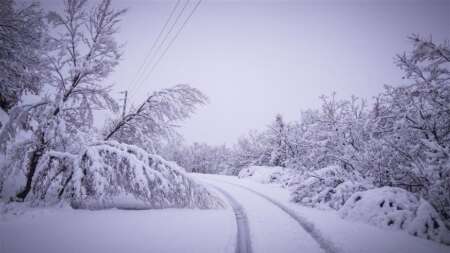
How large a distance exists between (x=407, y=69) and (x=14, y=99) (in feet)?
57.5

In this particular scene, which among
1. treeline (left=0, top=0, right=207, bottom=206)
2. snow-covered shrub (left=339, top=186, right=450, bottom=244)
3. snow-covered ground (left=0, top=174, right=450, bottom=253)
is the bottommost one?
snow-covered ground (left=0, top=174, right=450, bottom=253)

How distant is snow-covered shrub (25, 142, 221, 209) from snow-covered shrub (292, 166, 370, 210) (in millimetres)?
6650

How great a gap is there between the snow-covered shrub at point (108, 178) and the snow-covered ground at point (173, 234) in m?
0.55

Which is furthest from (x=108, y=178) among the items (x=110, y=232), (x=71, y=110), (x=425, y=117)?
(x=425, y=117)

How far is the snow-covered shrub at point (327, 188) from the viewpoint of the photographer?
9398 mm

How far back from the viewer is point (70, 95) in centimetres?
736

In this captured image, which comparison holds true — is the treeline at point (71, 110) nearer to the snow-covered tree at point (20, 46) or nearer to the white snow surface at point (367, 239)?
the snow-covered tree at point (20, 46)

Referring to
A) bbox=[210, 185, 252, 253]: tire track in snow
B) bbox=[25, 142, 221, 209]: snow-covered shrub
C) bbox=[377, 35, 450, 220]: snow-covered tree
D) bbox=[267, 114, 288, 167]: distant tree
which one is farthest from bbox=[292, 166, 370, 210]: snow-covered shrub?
bbox=[267, 114, 288, 167]: distant tree

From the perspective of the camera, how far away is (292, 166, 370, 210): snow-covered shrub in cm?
940

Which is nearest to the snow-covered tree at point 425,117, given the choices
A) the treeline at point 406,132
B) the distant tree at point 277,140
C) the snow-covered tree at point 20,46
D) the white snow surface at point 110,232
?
the treeline at point 406,132

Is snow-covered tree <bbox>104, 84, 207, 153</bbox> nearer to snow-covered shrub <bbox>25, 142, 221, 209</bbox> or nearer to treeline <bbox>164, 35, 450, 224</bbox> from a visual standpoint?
snow-covered shrub <bbox>25, 142, 221, 209</bbox>

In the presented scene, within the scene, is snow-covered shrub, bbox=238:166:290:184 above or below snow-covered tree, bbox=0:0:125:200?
below

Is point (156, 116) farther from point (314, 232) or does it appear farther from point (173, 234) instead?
point (314, 232)

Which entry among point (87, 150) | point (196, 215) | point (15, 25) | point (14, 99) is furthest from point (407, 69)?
point (14, 99)
